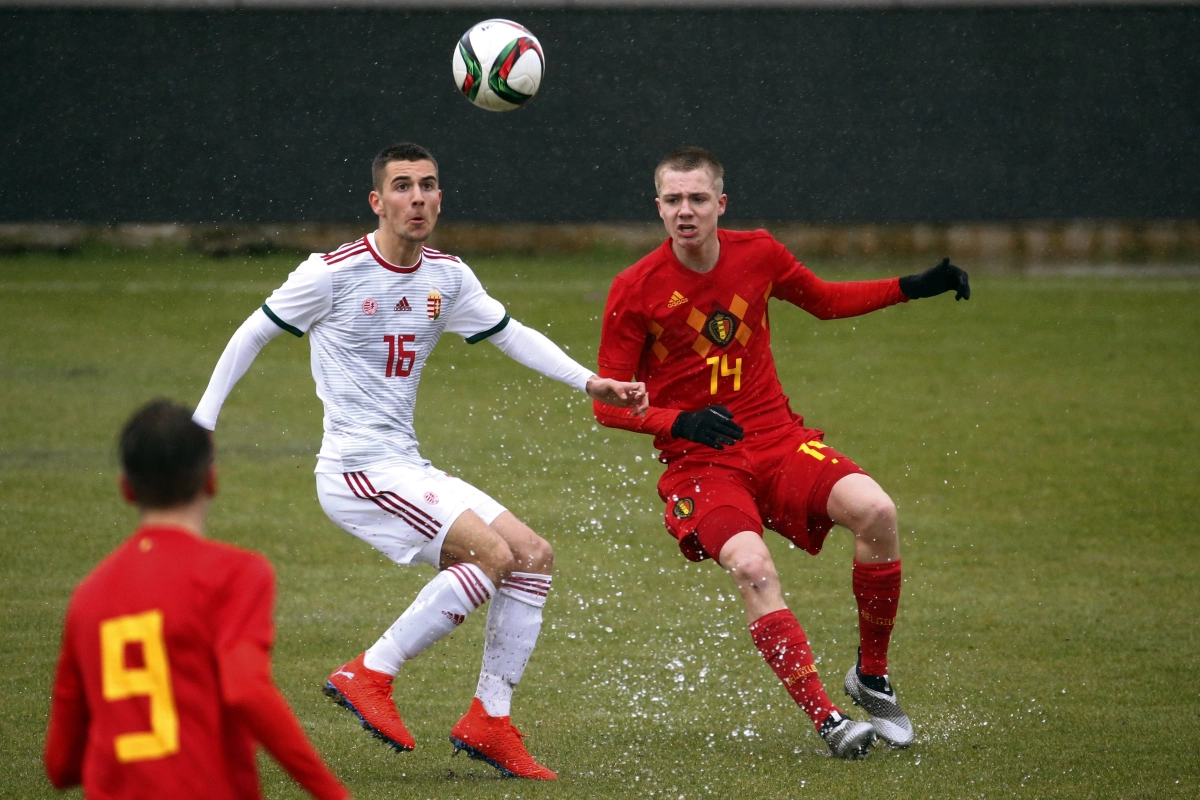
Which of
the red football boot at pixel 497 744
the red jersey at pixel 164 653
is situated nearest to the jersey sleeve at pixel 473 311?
the red football boot at pixel 497 744

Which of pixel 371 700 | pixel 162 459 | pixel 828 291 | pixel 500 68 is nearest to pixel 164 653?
pixel 162 459

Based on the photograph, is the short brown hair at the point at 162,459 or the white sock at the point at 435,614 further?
the white sock at the point at 435,614

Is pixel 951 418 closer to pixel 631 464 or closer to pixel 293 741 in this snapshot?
pixel 631 464

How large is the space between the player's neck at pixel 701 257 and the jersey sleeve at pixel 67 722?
10.9 ft

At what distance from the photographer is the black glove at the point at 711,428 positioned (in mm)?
4887

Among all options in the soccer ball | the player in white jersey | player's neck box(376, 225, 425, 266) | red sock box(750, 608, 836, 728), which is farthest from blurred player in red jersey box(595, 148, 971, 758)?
the soccer ball

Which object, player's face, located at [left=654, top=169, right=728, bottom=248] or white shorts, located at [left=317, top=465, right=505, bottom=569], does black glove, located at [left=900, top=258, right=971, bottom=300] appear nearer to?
player's face, located at [left=654, top=169, right=728, bottom=248]

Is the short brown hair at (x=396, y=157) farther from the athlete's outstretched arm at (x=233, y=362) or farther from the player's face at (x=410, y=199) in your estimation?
the athlete's outstretched arm at (x=233, y=362)

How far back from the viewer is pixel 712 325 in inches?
214

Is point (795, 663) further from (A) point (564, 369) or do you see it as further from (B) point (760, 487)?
(A) point (564, 369)

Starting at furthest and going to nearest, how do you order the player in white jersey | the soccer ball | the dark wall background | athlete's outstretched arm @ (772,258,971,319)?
the dark wall background, the soccer ball, athlete's outstretched arm @ (772,258,971,319), the player in white jersey

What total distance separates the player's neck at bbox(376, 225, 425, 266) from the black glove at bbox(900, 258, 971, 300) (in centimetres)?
190

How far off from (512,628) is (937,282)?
2126mm

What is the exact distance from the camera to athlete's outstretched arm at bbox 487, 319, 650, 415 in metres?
4.95
